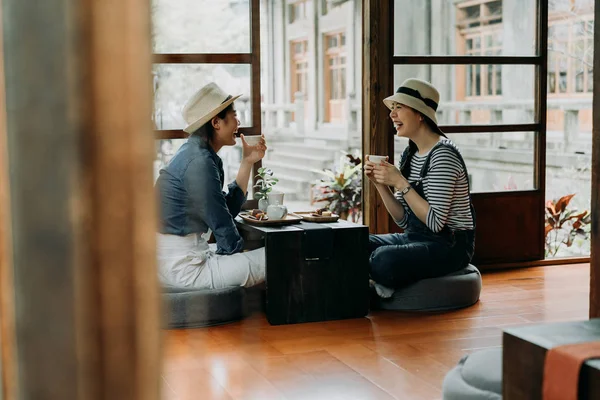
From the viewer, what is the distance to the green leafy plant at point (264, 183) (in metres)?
3.88

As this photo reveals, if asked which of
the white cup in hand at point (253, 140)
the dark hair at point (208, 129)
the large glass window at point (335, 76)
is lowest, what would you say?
the white cup in hand at point (253, 140)

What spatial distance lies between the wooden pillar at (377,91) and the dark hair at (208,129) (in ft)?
3.47

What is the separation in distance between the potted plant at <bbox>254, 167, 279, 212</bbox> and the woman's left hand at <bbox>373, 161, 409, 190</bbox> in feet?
1.76

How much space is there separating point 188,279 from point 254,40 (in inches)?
53.3

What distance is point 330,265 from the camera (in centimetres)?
348

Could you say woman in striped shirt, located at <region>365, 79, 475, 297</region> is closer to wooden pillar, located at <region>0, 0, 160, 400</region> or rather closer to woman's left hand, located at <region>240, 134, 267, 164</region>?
woman's left hand, located at <region>240, 134, 267, 164</region>

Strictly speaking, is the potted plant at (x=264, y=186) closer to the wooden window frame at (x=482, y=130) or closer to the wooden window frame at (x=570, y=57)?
the wooden window frame at (x=482, y=130)

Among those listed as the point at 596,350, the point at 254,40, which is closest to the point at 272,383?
the point at 596,350

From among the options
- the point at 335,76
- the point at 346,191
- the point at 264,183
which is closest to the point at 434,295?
the point at 264,183

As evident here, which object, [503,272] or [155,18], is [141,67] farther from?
[503,272]

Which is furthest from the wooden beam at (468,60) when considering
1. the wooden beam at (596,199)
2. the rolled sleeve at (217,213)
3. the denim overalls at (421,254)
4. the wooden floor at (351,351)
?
the wooden beam at (596,199)

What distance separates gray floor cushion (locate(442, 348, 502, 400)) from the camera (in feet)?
6.40

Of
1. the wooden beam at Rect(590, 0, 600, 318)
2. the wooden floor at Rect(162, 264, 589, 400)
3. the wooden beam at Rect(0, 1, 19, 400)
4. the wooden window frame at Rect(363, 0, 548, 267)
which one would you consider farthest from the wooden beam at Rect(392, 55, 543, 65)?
the wooden beam at Rect(0, 1, 19, 400)

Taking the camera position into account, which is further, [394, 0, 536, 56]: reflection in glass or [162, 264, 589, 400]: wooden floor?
[394, 0, 536, 56]: reflection in glass
